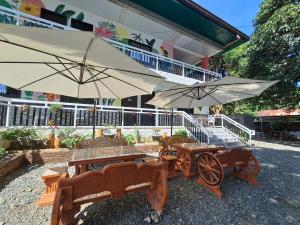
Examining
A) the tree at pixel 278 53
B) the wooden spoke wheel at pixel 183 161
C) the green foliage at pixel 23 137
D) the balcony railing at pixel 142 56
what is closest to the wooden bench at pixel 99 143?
the wooden spoke wheel at pixel 183 161

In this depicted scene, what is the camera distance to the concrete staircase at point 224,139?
10.0 meters

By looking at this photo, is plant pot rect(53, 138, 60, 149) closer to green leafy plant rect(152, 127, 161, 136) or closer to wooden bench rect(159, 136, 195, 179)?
wooden bench rect(159, 136, 195, 179)

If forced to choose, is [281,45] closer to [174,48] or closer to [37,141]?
[174,48]

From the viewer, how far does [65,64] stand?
11.7 ft

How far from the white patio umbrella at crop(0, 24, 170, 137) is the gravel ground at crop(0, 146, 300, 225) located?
2265 millimetres

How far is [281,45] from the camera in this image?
1274 cm

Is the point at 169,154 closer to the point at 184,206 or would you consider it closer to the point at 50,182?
the point at 184,206

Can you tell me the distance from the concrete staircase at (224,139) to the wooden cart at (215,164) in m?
4.96

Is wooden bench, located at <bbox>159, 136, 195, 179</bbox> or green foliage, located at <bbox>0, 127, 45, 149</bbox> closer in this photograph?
wooden bench, located at <bbox>159, 136, 195, 179</bbox>

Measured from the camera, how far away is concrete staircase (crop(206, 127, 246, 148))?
10047 millimetres

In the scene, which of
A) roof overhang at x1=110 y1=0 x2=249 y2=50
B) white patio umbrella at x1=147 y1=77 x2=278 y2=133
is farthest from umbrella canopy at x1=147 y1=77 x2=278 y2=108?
roof overhang at x1=110 y1=0 x2=249 y2=50

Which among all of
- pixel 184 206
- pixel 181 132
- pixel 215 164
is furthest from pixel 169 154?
pixel 181 132

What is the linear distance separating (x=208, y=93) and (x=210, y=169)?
266cm

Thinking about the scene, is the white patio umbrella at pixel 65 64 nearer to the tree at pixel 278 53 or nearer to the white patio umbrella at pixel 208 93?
the white patio umbrella at pixel 208 93
